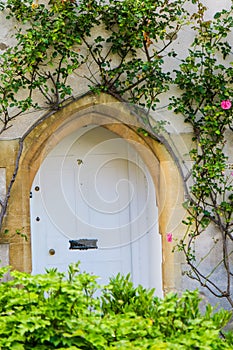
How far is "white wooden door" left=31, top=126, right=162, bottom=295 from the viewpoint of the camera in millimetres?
5348

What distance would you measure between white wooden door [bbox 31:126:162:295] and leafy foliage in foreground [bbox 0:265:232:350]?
9.29 ft

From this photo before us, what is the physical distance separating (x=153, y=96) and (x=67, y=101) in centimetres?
64

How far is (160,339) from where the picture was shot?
2.27 meters

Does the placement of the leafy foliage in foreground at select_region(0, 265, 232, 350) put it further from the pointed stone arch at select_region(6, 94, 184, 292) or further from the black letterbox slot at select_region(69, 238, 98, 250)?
the black letterbox slot at select_region(69, 238, 98, 250)

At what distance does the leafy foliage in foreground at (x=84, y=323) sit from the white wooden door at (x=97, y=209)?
9.29ft

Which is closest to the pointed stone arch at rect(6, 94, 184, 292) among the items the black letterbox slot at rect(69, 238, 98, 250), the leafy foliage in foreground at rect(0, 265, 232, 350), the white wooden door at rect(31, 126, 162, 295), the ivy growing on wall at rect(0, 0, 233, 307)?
the ivy growing on wall at rect(0, 0, 233, 307)

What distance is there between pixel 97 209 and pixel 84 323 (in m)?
3.23

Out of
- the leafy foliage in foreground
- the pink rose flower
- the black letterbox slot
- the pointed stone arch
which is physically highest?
the pink rose flower

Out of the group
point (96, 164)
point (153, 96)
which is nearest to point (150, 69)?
point (153, 96)

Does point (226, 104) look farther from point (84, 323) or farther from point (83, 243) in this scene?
point (84, 323)

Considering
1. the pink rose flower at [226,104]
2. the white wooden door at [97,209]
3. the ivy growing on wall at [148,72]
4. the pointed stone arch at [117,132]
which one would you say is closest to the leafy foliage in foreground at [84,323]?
the pointed stone arch at [117,132]

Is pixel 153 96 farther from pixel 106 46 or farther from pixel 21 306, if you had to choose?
pixel 21 306

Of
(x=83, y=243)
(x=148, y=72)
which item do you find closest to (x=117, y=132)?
(x=148, y=72)

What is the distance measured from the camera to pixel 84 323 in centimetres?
221
